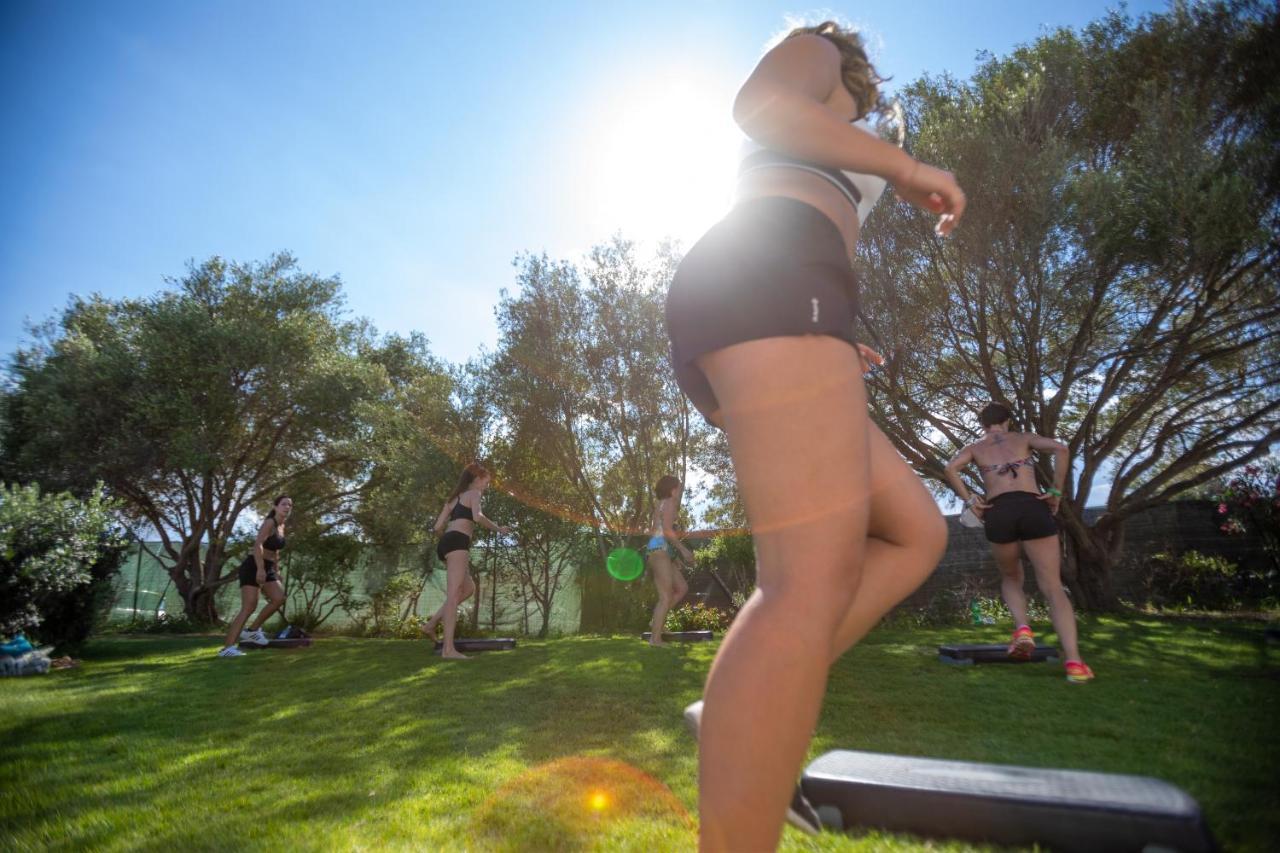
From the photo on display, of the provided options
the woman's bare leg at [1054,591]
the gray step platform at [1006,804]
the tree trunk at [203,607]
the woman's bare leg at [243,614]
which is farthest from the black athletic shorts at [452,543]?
the tree trunk at [203,607]

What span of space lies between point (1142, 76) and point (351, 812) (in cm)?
1294

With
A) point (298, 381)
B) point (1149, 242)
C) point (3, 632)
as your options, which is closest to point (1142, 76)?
point (1149, 242)

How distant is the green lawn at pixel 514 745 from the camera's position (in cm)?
188

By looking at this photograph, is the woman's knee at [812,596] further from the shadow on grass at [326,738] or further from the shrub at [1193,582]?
the shrub at [1193,582]

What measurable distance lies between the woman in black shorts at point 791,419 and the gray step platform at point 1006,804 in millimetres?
567

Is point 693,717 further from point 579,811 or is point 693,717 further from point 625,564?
point 625,564

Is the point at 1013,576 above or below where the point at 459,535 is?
below

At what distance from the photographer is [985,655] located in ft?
17.0

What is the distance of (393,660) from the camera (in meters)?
7.00

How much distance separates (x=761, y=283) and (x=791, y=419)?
24 cm

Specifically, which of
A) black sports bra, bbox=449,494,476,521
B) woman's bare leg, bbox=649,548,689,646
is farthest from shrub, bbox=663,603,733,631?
black sports bra, bbox=449,494,476,521

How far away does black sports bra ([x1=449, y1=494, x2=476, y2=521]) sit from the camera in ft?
25.0

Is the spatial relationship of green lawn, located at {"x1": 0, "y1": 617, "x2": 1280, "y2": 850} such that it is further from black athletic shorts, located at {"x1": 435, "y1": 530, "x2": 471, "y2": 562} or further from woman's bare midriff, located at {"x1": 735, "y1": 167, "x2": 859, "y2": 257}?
black athletic shorts, located at {"x1": 435, "y1": 530, "x2": 471, "y2": 562}

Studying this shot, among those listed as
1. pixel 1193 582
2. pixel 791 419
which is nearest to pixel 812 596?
pixel 791 419
